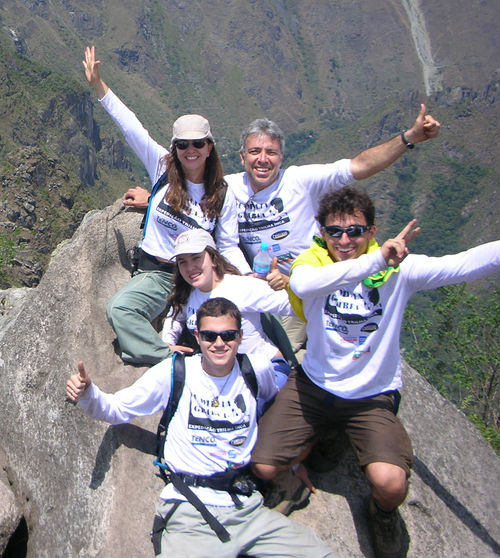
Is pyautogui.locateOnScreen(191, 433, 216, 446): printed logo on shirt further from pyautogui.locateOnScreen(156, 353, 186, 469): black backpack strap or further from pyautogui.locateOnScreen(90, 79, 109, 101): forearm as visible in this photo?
pyautogui.locateOnScreen(90, 79, 109, 101): forearm

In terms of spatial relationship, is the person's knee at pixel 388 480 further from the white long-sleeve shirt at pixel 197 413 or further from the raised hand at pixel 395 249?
the raised hand at pixel 395 249

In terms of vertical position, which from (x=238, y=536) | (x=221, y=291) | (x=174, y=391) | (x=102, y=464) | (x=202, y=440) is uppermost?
(x=221, y=291)

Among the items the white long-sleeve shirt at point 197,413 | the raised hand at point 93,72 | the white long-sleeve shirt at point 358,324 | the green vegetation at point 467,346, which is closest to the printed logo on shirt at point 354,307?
the white long-sleeve shirt at point 358,324

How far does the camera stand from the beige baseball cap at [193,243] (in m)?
5.75

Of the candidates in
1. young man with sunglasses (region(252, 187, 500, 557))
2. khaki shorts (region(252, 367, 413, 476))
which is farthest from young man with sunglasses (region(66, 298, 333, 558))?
young man with sunglasses (region(252, 187, 500, 557))

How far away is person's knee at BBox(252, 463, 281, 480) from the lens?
17.4 ft

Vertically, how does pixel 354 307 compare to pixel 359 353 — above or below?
above

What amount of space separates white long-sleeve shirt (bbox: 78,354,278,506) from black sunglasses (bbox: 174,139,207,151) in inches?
89.9

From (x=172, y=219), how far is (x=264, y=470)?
9.20 feet

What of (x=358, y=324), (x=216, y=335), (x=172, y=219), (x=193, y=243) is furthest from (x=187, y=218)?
(x=358, y=324)

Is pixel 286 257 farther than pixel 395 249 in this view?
Yes

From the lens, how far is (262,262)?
21.3ft

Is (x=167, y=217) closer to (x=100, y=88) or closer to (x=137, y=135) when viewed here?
(x=137, y=135)

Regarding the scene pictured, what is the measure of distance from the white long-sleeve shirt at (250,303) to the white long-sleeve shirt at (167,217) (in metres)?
0.59
